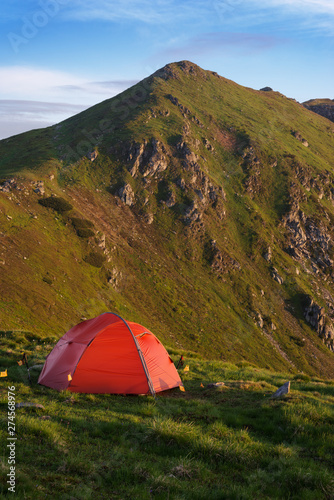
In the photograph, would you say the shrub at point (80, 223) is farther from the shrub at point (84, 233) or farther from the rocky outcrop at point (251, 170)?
the rocky outcrop at point (251, 170)

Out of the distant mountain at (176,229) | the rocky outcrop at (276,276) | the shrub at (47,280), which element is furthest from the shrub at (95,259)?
the rocky outcrop at (276,276)

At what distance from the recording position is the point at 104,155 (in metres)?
94.2

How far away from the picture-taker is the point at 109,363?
585 inches

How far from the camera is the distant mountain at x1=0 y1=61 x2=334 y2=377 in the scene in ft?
192

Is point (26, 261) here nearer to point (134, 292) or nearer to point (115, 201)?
point (134, 292)

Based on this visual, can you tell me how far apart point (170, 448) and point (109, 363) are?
7072mm

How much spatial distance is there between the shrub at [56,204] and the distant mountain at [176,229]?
0.29 m

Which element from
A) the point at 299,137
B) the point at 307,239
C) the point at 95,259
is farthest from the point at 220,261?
the point at 299,137

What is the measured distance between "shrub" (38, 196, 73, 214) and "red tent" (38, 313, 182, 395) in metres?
56.6

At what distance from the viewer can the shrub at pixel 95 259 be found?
65312mm

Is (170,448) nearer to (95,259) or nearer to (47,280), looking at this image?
(47,280)

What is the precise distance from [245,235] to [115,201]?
3855cm

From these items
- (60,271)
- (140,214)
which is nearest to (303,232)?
(140,214)

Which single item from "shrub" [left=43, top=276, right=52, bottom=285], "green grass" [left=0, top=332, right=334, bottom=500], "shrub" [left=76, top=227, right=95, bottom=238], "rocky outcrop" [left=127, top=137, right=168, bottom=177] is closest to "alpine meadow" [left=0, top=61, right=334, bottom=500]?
"green grass" [left=0, top=332, right=334, bottom=500]
